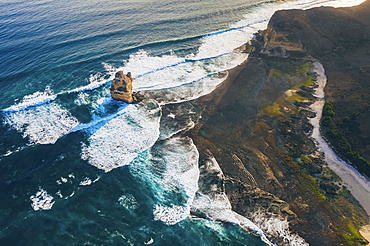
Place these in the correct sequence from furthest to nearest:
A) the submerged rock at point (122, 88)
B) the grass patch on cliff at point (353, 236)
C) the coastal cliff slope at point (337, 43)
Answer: the coastal cliff slope at point (337, 43)
the submerged rock at point (122, 88)
the grass patch on cliff at point (353, 236)

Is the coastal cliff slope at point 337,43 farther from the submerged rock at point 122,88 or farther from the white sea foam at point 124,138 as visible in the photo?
the submerged rock at point 122,88

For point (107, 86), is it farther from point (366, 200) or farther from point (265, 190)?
point (366, 200)

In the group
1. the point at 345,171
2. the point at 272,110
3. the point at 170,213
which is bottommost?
the point at 345,171

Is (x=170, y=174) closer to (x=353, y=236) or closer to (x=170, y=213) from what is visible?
(x=170, y=213)

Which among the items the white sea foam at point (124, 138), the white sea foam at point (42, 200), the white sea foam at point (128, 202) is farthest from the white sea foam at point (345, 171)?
the white sea foam at point (42, 200)

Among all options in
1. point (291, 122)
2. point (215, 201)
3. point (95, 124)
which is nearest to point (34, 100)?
point (95, 124)

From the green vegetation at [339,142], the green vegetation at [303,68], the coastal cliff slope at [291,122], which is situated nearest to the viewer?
the coastal cliff slope at [291,122]

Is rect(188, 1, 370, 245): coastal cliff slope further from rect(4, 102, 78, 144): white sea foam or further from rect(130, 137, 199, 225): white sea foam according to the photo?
rect(4, 102, 78, 144): white sea foam
